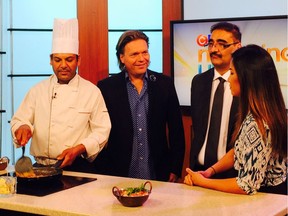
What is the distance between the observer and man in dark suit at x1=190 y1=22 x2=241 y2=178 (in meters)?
3.06

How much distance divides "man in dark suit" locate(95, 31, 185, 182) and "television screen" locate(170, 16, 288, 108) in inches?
27.5

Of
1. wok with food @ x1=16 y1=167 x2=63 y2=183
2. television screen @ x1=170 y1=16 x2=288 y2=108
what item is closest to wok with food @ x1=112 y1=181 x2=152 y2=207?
wok with food @ x1=16 y1=167 x2=63 y2=183

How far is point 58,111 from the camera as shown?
3.12 metres

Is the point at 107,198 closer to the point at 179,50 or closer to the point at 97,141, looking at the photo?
the point at 97,141

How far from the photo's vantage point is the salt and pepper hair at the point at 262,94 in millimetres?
2236

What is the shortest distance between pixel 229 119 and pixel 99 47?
1.49 meters

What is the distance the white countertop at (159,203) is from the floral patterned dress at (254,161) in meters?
0.07

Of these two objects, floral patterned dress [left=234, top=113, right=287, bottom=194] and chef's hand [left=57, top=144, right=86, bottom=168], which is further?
chef's hand [left=57, top=144, right=86, bottom=168]

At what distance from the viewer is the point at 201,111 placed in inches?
127

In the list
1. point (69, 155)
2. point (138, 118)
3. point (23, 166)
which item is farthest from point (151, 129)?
point (23, 166)

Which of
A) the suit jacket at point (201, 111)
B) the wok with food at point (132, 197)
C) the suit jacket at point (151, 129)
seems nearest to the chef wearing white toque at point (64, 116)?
the suit jacket at point (151, 129)

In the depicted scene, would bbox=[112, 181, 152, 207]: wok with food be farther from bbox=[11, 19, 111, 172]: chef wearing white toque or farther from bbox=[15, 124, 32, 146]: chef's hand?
bbox=[15, 124, 32, 146]: chef's hand

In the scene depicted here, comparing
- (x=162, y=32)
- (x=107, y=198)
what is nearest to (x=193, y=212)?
(x=107, y=198)

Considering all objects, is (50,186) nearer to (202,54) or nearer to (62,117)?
(62,117)
